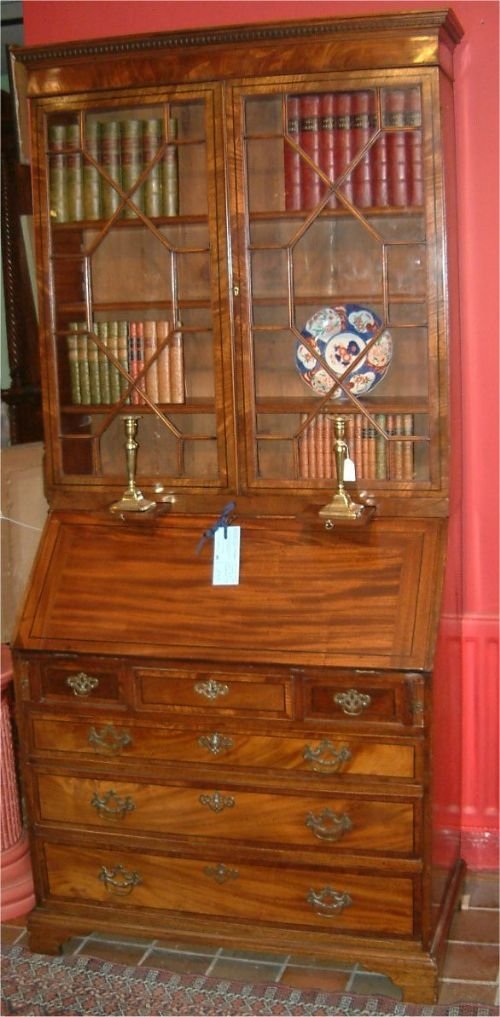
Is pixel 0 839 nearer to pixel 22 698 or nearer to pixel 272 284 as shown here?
pixel 22 698

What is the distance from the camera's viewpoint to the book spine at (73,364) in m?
2.97

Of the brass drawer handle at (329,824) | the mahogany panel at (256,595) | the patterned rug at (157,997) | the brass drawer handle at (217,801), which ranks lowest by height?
the patterned rug at (157,997)

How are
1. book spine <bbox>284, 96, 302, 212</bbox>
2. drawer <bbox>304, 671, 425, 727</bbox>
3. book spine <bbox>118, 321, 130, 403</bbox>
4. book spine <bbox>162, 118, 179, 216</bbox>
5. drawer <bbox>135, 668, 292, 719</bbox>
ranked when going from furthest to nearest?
1. book spine <bbox>118, 321, 130, 403</bbox>
2. book spine <bbox>162, 118, 179, 216</bbox>
3. book spine <bbox>284, 96, 302, 212</bbox>
4. drawer <bbox>135, 668, 292, 719</bbox>
5. drawer <bbox>304, 671, 425, 727</bbox>

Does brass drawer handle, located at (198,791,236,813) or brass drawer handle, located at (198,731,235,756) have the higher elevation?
brass drawer handle, located at (198,731,235,756)

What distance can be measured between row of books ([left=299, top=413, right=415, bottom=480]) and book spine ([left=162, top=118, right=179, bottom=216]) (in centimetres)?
64

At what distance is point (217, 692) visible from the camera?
2.67 metres

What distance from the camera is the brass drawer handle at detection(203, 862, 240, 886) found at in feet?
9.02

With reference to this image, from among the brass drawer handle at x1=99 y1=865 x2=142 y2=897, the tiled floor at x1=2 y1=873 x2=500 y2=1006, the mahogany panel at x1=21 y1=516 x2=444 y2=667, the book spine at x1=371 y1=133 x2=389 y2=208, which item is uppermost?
the book spine at x1=371 y1=133 x2=389 y2=208

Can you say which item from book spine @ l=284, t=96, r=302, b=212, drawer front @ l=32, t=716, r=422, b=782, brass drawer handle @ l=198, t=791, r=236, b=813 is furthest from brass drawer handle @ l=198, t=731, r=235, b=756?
book spine @ l=284, t=96, r=302, b=212

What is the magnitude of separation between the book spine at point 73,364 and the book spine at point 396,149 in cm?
87

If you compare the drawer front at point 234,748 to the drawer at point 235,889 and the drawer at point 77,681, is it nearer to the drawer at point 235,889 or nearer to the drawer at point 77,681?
the drawer at point 77,681

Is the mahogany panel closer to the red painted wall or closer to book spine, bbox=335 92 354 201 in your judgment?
the red painted wall

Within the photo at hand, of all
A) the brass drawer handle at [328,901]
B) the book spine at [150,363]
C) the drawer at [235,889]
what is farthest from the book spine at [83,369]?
the brass drawer handle at [328,901]

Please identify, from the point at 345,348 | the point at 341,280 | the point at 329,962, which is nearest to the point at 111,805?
the point at 329,962
